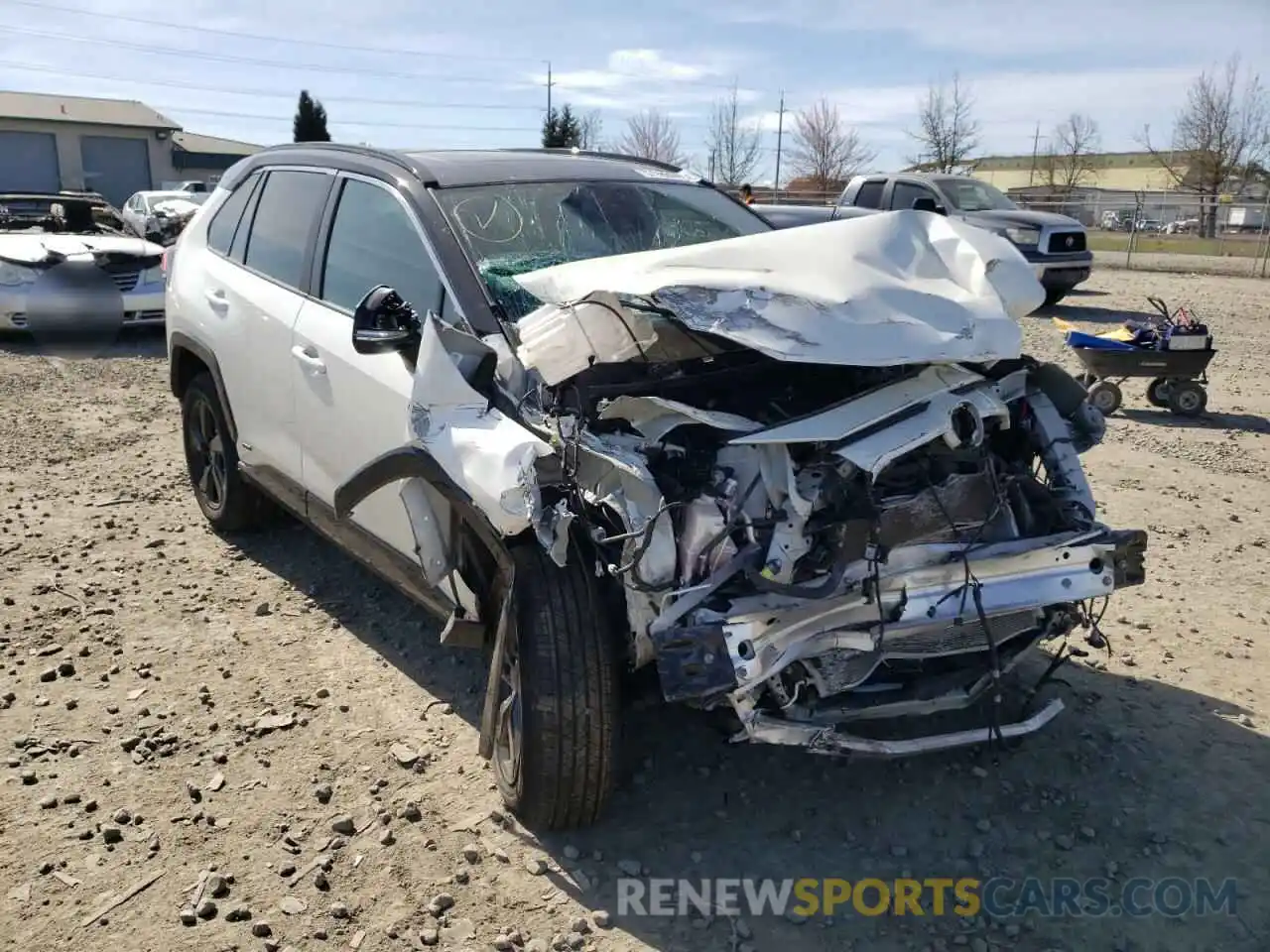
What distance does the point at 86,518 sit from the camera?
5777mm

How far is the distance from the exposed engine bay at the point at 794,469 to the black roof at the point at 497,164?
941 millimetres

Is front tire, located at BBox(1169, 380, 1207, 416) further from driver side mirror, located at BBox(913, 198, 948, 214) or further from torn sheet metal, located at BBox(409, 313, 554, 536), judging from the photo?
torn sheet metal, located at BBox(409, 313, 554, 536)

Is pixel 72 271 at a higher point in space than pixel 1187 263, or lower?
lower

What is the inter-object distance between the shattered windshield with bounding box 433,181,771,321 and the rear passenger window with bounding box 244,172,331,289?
0.89 m

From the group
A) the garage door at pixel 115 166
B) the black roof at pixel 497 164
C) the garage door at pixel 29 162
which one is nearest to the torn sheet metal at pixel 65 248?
the black roof at pixel 497 164

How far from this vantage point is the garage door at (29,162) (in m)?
44.2

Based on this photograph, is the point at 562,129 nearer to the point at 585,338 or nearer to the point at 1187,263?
the point at 1187,263

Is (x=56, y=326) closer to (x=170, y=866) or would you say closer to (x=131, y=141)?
(x=170, y=866)

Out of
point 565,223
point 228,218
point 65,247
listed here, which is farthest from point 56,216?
point 565,223

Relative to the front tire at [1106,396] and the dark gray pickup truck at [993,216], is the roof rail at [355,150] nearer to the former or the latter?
the front tire at [1106,396]

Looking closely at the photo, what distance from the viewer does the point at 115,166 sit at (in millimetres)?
47031

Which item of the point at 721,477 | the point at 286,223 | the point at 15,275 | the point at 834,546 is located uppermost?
the point at 286,223

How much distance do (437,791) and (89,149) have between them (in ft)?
169

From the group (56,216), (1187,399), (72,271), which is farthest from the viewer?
(56,216)
